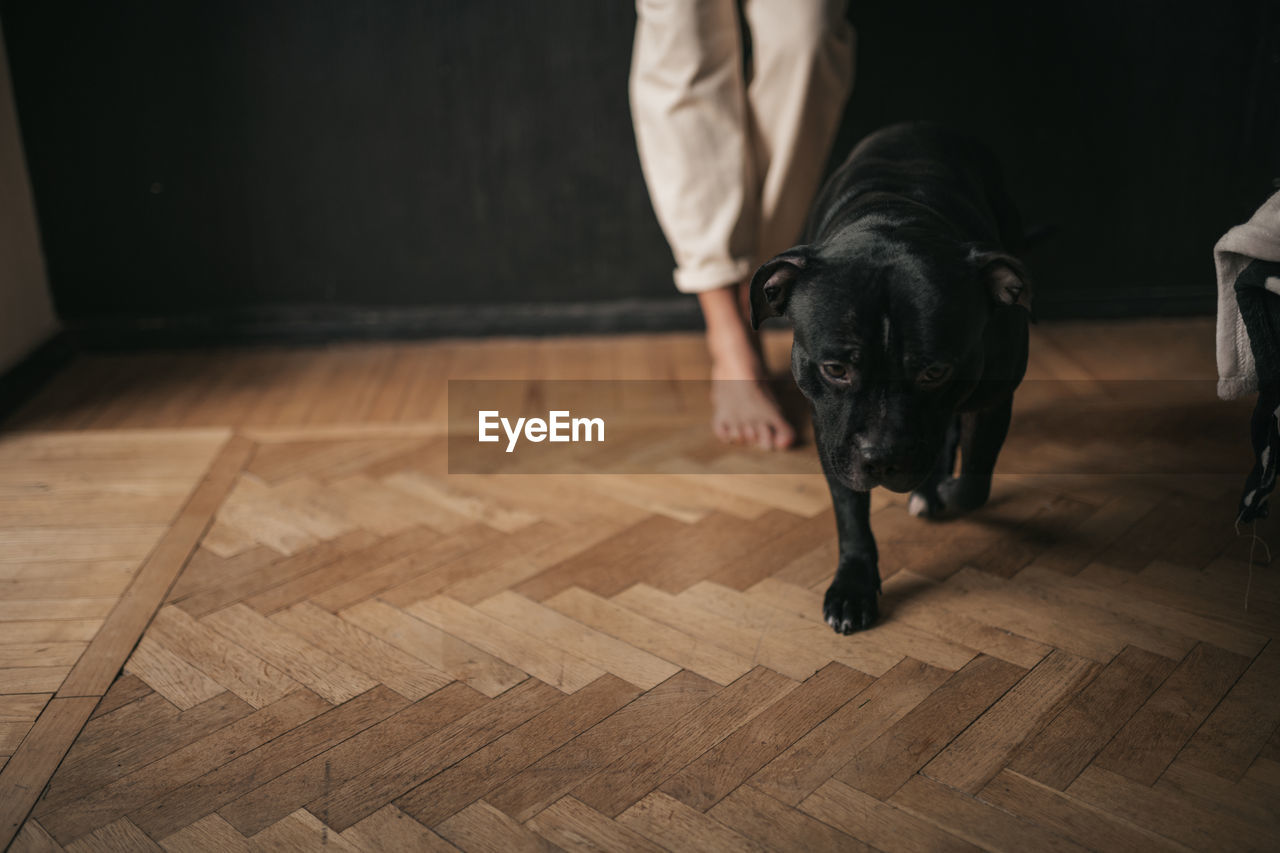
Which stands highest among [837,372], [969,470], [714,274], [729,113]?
[729,113]

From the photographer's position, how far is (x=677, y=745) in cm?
104

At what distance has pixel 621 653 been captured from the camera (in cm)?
121

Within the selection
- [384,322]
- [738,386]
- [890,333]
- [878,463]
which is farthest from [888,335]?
[384,322]

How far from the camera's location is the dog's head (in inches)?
42.6

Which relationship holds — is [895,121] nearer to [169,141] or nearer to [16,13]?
[169,141]

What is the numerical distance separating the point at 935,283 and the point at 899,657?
0.41 meters

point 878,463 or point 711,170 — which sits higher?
point 711,170

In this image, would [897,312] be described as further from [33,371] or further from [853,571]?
[33,371]

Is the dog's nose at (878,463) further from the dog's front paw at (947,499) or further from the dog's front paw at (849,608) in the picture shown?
the dog's front paw at (947,499)

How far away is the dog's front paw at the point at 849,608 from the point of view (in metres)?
1.22

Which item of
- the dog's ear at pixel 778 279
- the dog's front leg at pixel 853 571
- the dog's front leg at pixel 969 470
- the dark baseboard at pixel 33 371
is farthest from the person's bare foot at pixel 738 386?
the dark baseboard at pixel 33 371

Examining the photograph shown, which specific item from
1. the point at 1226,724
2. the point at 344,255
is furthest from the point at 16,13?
the point at 1226,724

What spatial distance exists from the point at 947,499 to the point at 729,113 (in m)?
0.80

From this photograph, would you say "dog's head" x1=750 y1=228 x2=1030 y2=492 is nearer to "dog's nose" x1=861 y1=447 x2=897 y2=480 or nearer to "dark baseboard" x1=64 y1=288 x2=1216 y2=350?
"dog's nose" x1=861 y1=447 x2=897 y2=480
